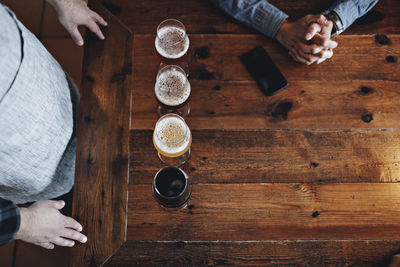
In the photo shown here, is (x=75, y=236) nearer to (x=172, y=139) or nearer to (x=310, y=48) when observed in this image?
(x=172, y=139)

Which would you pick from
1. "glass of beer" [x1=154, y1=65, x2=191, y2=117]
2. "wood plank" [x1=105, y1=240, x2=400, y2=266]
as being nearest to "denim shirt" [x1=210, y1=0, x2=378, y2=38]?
"glass of beer" [x1=154, y1=65, x2=191, y2=117]

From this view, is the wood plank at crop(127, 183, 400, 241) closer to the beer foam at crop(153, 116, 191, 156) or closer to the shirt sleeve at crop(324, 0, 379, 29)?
the beer foam at crop(153, 116, 191, 156)

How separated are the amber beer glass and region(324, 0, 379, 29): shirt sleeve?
2.25 feet

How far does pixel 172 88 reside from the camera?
1064 mm

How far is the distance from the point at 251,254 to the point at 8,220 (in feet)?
2.65

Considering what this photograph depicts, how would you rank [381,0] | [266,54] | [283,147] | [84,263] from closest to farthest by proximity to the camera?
[84,263] → [283,147] → [266,54] → [381,0]

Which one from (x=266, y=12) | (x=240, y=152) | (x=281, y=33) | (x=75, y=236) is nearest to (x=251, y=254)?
(x=240, y=152)

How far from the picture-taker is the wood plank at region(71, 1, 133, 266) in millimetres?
1024

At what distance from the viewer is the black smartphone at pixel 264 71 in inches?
46.4

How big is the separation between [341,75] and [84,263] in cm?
120

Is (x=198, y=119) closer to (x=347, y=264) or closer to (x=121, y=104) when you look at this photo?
(x=121, y=104)

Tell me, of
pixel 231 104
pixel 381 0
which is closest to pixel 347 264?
pixel 231 104

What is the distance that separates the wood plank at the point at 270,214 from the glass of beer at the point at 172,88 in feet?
1.00

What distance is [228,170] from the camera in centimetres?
109
